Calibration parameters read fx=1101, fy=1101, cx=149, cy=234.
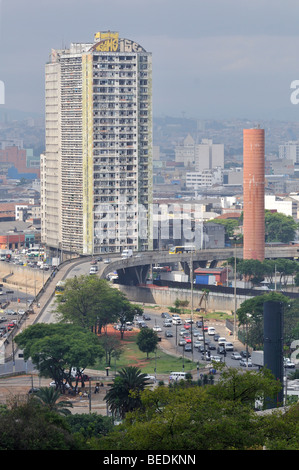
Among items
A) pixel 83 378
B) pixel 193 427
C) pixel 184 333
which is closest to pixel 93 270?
pixel 184 333

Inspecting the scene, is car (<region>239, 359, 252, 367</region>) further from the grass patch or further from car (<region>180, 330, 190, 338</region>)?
car (<region>180, 330, 190, 338</region>)

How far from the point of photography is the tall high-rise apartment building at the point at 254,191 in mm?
108812

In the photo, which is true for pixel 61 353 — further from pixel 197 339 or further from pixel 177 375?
pixel 197 339

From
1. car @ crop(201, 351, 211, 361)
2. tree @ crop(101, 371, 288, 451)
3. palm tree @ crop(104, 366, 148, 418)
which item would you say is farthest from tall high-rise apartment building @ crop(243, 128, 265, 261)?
tree @ crop(101, 371, 288, 451)

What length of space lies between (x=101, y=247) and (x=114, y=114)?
598 inches

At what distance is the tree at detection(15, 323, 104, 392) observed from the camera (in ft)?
209

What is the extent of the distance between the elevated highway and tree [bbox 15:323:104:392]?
3949 cm

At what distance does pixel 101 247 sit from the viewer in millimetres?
125875

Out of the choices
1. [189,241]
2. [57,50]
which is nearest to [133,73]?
[57,50]

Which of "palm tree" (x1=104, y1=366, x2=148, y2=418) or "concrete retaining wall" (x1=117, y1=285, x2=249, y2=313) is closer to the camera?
"palm tree" (x1=104, y1=366, x2=148, y2=418)

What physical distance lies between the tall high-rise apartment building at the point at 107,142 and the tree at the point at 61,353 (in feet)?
192

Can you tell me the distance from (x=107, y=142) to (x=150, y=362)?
184 feet

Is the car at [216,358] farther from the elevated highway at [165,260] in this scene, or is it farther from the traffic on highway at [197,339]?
the elevated highway at [165,260]

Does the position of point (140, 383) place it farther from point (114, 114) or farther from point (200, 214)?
point (200, 214)
